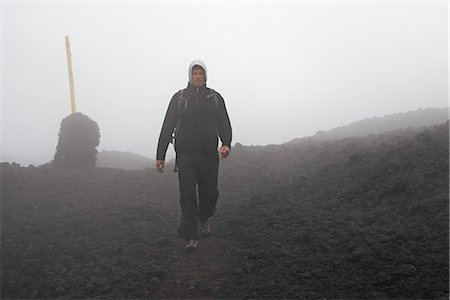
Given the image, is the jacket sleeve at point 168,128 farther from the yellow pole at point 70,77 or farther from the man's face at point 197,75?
the yellow pole at point 70,77

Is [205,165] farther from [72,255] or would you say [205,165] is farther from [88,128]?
[88,128]

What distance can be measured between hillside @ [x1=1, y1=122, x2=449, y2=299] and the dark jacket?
4.52ft

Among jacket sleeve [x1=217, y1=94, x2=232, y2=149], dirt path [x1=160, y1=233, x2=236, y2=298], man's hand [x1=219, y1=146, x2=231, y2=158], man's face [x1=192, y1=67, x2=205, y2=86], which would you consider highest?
man's face [x1=192, y1=67, x2=205, y2=86]

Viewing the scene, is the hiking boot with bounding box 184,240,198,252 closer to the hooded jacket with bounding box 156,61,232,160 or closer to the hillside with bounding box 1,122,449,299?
the hillside with bounding box 1,122,449,299

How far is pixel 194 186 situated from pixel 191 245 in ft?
2.66

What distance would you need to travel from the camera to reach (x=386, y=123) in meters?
19.8

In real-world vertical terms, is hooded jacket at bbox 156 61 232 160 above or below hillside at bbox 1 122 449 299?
above

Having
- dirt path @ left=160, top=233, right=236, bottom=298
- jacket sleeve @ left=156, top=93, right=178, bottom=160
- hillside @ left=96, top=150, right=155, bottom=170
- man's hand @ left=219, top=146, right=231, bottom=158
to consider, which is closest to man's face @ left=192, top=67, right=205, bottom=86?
jacket sleeve @ left=156, top=93, right=178, bottom=160

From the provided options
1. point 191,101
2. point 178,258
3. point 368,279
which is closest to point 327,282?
point 368,279

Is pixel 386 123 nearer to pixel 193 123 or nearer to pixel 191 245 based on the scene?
pixel 193 123

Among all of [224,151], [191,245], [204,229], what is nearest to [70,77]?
[204,229]

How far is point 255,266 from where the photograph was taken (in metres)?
4.31

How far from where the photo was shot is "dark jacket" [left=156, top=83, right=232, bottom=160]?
537 cm

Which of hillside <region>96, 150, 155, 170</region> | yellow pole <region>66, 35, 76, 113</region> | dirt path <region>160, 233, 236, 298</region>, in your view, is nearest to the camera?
dirt path <region>160, 233, 236, 298</region>
